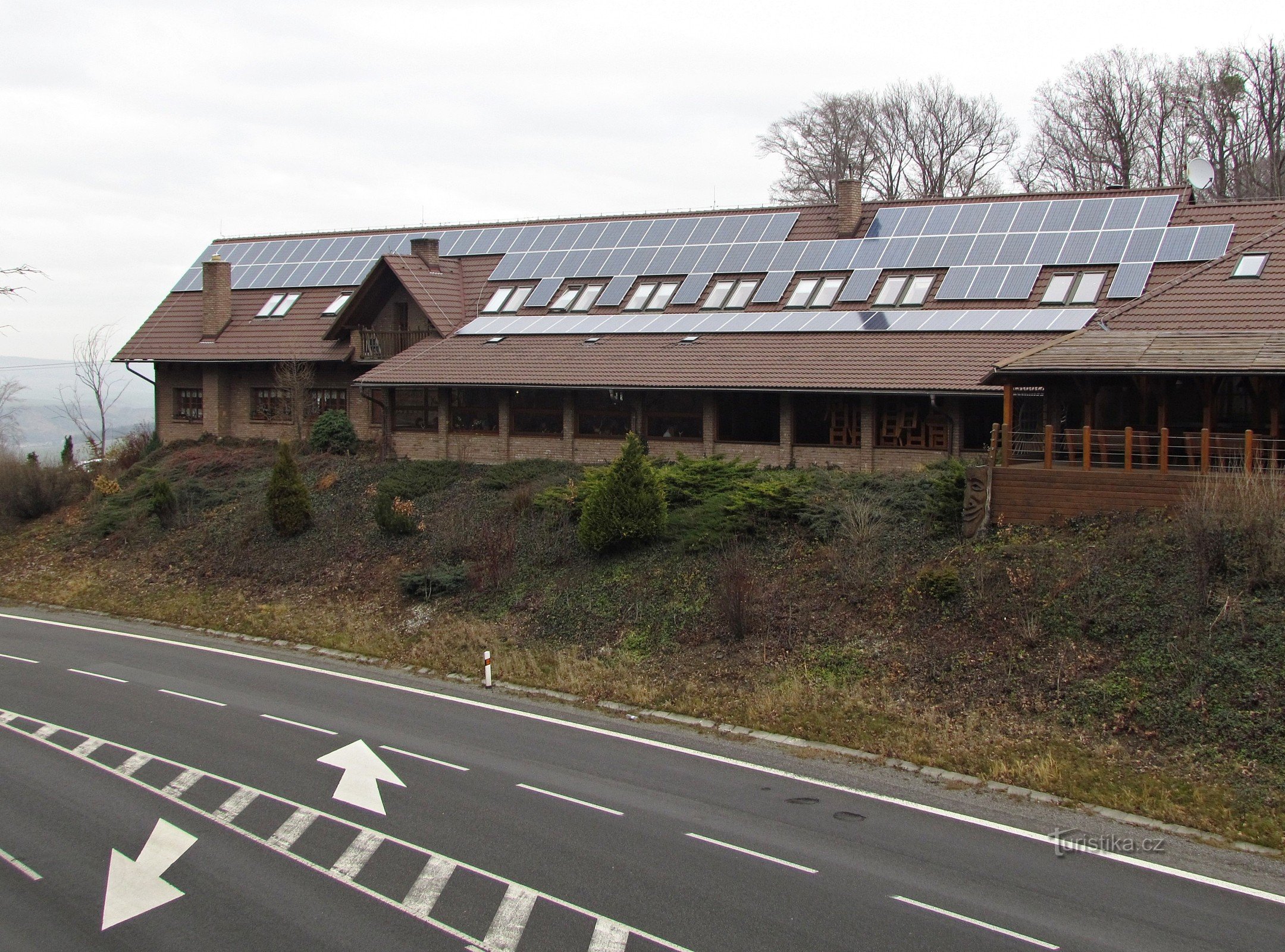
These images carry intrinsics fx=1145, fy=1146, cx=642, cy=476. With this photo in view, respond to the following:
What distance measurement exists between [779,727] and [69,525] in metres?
26.3

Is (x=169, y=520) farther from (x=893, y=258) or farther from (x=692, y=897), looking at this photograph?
(x=692, y=897)

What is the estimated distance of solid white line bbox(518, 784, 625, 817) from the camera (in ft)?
41.1

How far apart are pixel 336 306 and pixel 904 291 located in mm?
19504

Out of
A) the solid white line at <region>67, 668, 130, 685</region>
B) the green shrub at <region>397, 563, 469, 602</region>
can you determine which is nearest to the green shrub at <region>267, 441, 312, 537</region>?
the green shrub at <region>397, 563, 469, 602</region>

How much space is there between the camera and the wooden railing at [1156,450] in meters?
18.6

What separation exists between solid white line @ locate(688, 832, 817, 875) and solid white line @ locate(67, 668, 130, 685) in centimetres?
1206

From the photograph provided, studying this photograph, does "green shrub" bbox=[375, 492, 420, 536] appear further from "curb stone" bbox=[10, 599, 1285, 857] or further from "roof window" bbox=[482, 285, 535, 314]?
"roof window" bbox=[482, 285, 535, 314]

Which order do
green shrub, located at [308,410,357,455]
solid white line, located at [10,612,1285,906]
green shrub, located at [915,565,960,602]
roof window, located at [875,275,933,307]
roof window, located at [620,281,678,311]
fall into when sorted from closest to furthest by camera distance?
1. solid white line, located at [10,612,1285,906]
2. green shrub, located at [915,565,960,602]
3. roof window, located at [875,275,933,307]
4. roof window, located at [620,281,678,311]
5. green shrub, located at [308,410,357,455]

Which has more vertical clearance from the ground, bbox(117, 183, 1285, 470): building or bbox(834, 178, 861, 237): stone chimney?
bbox(834, 178, 861, 237): stone chimney

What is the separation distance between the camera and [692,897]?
33.5 feet

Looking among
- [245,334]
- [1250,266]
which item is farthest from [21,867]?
[245,334]

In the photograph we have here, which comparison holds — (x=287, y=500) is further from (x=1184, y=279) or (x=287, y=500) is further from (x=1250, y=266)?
(x=1250, y=266)

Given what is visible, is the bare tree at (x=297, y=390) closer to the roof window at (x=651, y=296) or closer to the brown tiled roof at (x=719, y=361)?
the brown tiled roof at (x=719, y=361)

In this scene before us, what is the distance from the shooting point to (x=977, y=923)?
9.66 meters
